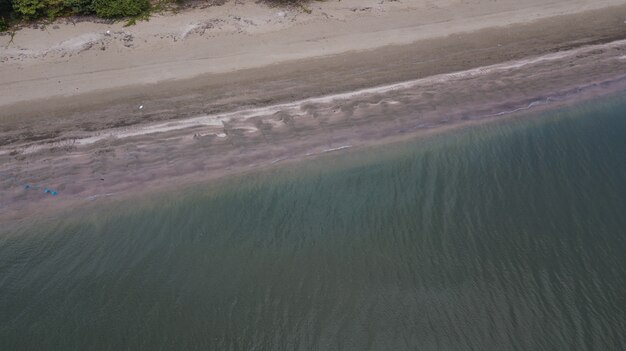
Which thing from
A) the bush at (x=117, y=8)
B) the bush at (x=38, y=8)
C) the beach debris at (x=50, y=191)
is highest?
the bush at (x=38, y=8)

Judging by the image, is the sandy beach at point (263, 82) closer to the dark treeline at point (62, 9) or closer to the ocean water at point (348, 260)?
the dark treeline at point (62, 9)

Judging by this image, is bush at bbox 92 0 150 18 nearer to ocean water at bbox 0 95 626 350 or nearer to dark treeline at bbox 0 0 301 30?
dark treeline at bbox 0 0 301 30

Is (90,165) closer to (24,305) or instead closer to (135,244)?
(135,244)

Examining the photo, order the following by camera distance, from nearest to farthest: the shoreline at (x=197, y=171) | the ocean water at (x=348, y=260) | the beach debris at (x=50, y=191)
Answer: the ocean water at (x=348, y=260), the shoreline at (x=197, y=171), the beach debris at (x=50, y=191)

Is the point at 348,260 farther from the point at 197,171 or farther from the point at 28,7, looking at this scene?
the point at 28,7

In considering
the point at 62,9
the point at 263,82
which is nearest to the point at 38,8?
the point at 62,9

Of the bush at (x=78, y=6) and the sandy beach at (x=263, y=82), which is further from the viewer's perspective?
the bush at (x=78, y=6)

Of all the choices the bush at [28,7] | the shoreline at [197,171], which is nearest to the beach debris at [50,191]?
the shoreline at [197,171]

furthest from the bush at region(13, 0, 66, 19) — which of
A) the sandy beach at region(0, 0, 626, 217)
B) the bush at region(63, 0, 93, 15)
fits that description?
the sandy beach at region(0, 0, 626, 217)
